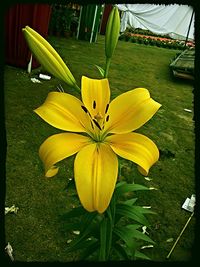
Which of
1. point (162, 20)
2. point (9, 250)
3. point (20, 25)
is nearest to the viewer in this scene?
point (9, 250)

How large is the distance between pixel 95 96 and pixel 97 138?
0.06m

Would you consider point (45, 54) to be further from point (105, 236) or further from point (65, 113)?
point (105, 236)

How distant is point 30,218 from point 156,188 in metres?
0.57

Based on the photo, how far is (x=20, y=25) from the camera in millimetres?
2361

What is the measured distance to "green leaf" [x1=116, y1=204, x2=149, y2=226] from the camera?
0.62m

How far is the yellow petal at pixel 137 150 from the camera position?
0.43 meters

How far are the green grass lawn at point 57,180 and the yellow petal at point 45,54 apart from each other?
29cm

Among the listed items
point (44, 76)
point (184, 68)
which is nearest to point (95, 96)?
point (44, 76)

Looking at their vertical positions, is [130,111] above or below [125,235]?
above

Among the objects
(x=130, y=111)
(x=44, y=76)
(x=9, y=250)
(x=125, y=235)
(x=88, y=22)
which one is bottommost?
(x=9, y=250)

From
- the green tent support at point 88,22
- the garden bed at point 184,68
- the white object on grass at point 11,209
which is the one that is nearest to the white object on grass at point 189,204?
the white object on grass at point 11,209

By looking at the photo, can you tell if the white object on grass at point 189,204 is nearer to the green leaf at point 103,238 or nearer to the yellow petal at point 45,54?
the green leaf at point 103,238

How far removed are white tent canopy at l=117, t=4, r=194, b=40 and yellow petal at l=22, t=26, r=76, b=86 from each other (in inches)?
260

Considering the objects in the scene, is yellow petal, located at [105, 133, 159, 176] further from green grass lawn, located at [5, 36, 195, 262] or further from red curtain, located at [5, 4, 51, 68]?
red curtain, located at [5, 4, 51, 68]
